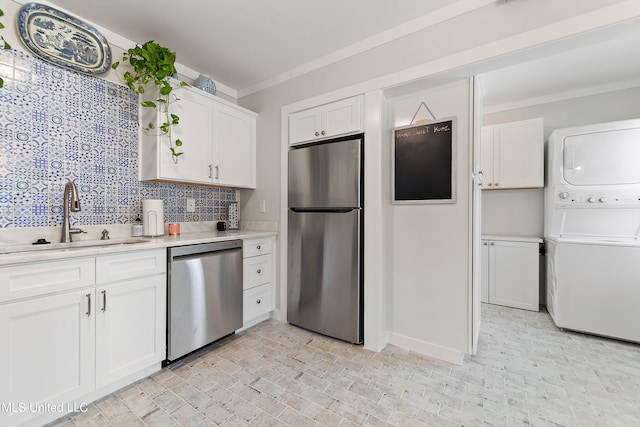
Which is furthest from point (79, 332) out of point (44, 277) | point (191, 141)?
point (191, 141)

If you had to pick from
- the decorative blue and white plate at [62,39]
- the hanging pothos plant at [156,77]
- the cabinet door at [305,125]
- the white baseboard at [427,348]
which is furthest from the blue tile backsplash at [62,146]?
the white baseboard at [427,348]

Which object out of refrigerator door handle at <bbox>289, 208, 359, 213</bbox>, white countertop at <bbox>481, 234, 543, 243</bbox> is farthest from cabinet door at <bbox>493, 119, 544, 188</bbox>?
refrigerator door handle at <bbox>289, 208, 359, 213</bbox>

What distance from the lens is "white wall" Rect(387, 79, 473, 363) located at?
1951mm

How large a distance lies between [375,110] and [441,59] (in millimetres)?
556

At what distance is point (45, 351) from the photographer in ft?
4.30

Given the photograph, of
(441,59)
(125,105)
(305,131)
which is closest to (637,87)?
(441,59)

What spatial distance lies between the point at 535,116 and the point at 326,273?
324cm

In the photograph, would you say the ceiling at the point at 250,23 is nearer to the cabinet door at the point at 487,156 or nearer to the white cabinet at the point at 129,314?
the white cabinet at the point at 129,314

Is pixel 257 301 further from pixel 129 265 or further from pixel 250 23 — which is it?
pixel 250 23

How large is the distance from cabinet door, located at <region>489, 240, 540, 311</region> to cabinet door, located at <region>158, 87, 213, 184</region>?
342 centimetres

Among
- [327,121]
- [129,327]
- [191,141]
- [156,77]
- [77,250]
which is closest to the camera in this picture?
[77,250]

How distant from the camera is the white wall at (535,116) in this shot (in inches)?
111

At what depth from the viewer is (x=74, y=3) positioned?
175cm

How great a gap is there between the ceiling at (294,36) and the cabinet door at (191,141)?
0.46 metres
